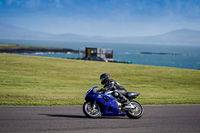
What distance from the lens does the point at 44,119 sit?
866cm

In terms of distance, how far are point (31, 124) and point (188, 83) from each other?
790 inches

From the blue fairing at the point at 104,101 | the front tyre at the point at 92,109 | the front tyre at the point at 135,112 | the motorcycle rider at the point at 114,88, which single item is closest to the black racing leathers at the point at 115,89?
the motorcycle rider at the point at 114,88

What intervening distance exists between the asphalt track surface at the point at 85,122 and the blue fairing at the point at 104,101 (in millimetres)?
288

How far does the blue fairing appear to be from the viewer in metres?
9.04

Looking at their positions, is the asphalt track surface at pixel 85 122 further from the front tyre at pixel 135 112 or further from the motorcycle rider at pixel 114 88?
the motorcycle rider at pixel 114 88

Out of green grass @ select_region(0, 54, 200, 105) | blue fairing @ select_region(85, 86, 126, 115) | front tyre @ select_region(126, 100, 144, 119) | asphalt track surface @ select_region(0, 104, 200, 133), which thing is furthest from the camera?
green grass @ select_region(0, 54, 200, 105)

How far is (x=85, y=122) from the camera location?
844 cm

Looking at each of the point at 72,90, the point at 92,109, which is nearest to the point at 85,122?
the point at 92,109

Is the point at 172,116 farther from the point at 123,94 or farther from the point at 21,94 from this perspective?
the point at 21,94

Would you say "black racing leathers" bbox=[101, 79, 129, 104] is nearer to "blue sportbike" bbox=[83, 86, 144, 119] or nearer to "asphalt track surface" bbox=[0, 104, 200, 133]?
"blue sportbike" bbox=[83, 86, 144, 119]

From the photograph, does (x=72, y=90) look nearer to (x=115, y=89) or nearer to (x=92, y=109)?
(x=92, y=109)

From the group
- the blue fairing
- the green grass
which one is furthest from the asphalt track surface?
the green grass

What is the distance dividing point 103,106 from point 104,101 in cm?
19

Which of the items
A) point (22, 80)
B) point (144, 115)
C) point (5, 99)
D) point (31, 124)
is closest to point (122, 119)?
point (144, 115)
